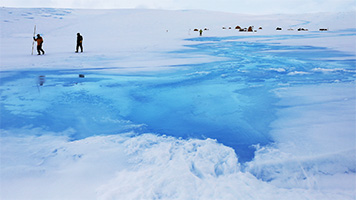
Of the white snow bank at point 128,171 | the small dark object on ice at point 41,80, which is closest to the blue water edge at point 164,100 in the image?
the small dark object on ice at point 41,80

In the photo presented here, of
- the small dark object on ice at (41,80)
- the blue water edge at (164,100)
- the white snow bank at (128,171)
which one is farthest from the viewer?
the small dark object on ice at (41,80)

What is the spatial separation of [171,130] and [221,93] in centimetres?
195

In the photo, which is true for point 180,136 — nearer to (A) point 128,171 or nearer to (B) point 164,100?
(A) point 128,171

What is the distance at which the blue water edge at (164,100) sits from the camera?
3.69 m

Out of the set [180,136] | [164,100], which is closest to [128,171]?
[180,136]

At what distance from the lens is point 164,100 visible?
195 inches

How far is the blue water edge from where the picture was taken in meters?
3.69

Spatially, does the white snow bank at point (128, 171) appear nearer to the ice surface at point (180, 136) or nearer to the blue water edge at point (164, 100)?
the ice surface at point (180, 136)

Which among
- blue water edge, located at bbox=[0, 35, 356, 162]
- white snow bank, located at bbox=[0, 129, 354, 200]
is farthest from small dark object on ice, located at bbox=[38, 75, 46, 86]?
white snow bank, located at bbox=[0, 129, 354, 200]

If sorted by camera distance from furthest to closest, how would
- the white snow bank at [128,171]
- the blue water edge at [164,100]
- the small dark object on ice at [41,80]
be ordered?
the small dark object on ice at [41,80]
the blue water edge at [164,100]
the white snow bank at [128,171]

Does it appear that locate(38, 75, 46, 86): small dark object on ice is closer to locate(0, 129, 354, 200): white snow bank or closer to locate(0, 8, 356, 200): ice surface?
locate(0, 8, 356, 200): ice surface

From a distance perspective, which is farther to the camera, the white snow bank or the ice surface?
the ice surface

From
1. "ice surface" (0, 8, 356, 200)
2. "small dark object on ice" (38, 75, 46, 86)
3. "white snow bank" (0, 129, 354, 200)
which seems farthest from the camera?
"small dark object on ice" (38, 75, 46, 86)

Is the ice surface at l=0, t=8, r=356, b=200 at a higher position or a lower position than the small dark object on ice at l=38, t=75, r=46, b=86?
lower
